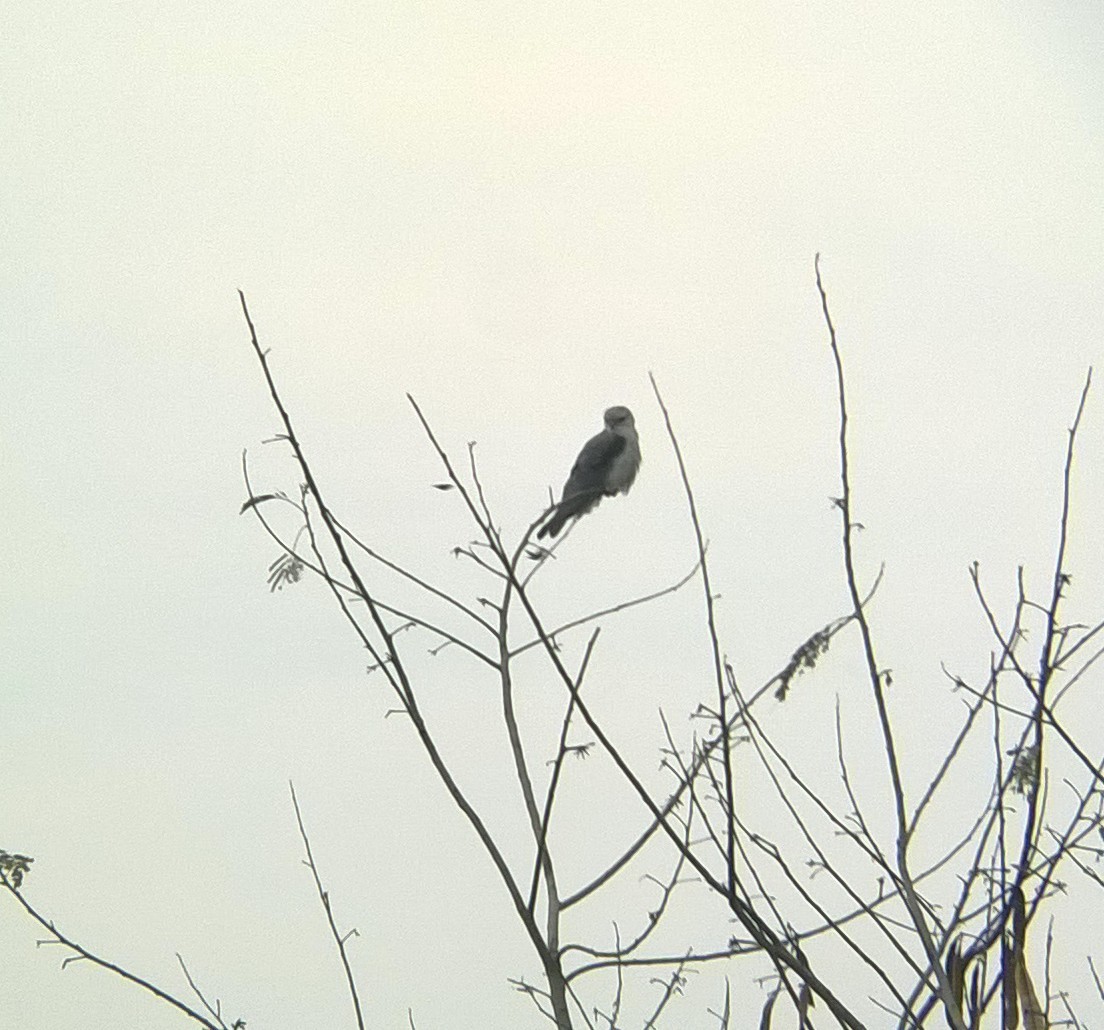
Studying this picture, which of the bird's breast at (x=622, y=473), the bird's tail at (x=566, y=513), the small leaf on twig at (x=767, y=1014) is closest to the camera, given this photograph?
the small leaf on twig at (x=767, y=1014)

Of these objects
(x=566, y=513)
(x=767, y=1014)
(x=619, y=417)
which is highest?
(x=619, y=417)

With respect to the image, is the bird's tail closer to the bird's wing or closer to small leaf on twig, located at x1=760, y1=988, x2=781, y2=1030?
the bird's wing

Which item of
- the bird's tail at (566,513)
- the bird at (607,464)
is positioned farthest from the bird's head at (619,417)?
the bird's tail at (566,513)

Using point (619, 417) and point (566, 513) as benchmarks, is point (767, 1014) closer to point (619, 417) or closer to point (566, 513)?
point (566, 513)

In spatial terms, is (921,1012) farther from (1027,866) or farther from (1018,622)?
(1018,622)

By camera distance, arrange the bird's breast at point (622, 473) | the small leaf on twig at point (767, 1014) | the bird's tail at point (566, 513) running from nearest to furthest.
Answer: the small leaf on twig at point (767, 1014), the bird's tail at point (566, 513), the bird's breast at point (622, 473)

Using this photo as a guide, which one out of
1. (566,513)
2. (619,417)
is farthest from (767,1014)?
(619,417)

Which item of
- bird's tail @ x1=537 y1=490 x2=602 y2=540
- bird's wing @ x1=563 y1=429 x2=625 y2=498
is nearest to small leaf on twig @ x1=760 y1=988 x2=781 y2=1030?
bird's tail @ x1=537 y1=490 x2=602 y2=540

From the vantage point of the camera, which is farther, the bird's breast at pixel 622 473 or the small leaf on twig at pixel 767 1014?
the bird's breast at pixel 622 473

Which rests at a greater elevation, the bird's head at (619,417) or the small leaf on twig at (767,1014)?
the bird's head at (619,417)

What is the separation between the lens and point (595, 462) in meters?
10.6

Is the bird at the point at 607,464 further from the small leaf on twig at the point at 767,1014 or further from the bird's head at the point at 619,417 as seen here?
the small leaf on twig at the point at 767,1014

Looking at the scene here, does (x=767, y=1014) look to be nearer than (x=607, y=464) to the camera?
Yes

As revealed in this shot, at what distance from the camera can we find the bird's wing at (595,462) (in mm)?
10602
